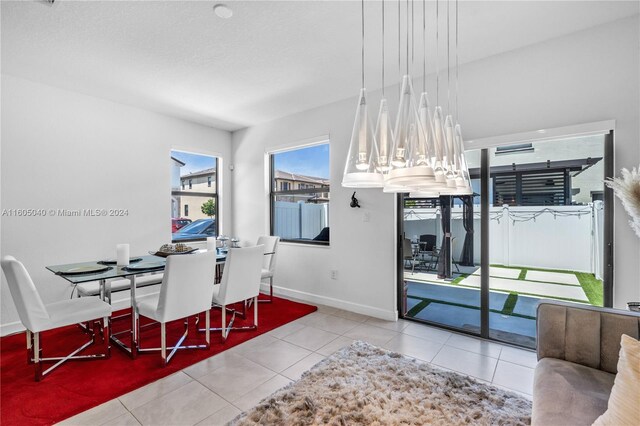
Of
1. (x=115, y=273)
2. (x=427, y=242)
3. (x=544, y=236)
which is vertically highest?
(x=544, y=236)

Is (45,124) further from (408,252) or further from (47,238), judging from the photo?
(408,252)

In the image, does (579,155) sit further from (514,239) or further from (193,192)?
(193,192)

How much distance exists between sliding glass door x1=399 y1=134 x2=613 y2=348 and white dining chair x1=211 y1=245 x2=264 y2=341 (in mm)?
1776

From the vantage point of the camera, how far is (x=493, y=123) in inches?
113

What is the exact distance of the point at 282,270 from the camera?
4.66 meters

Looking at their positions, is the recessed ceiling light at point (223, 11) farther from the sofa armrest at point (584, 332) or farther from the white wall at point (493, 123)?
the sofa armrest at point (584, 332)

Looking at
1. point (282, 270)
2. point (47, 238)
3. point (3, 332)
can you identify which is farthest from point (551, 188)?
point (3, 332)

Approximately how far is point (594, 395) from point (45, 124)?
5.20 meters

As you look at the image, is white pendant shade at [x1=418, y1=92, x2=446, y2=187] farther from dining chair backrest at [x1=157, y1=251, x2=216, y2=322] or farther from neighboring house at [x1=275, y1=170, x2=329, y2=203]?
neighboring house at [x1=275, y1=170, x2=329, y2=203]

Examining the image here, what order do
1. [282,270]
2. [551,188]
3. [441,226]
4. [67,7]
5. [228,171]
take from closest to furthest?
[67,7]
[551,188]
[441,226]
[282,270]
[228,171]

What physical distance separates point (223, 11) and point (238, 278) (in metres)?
2.33

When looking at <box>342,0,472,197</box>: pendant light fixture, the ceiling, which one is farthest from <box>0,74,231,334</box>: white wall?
<box>342,0,472,197</box>: pendant light fixture

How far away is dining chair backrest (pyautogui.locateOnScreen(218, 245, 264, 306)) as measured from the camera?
2918mm

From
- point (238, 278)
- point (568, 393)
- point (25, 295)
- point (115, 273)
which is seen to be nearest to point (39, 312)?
point (25, 295)
